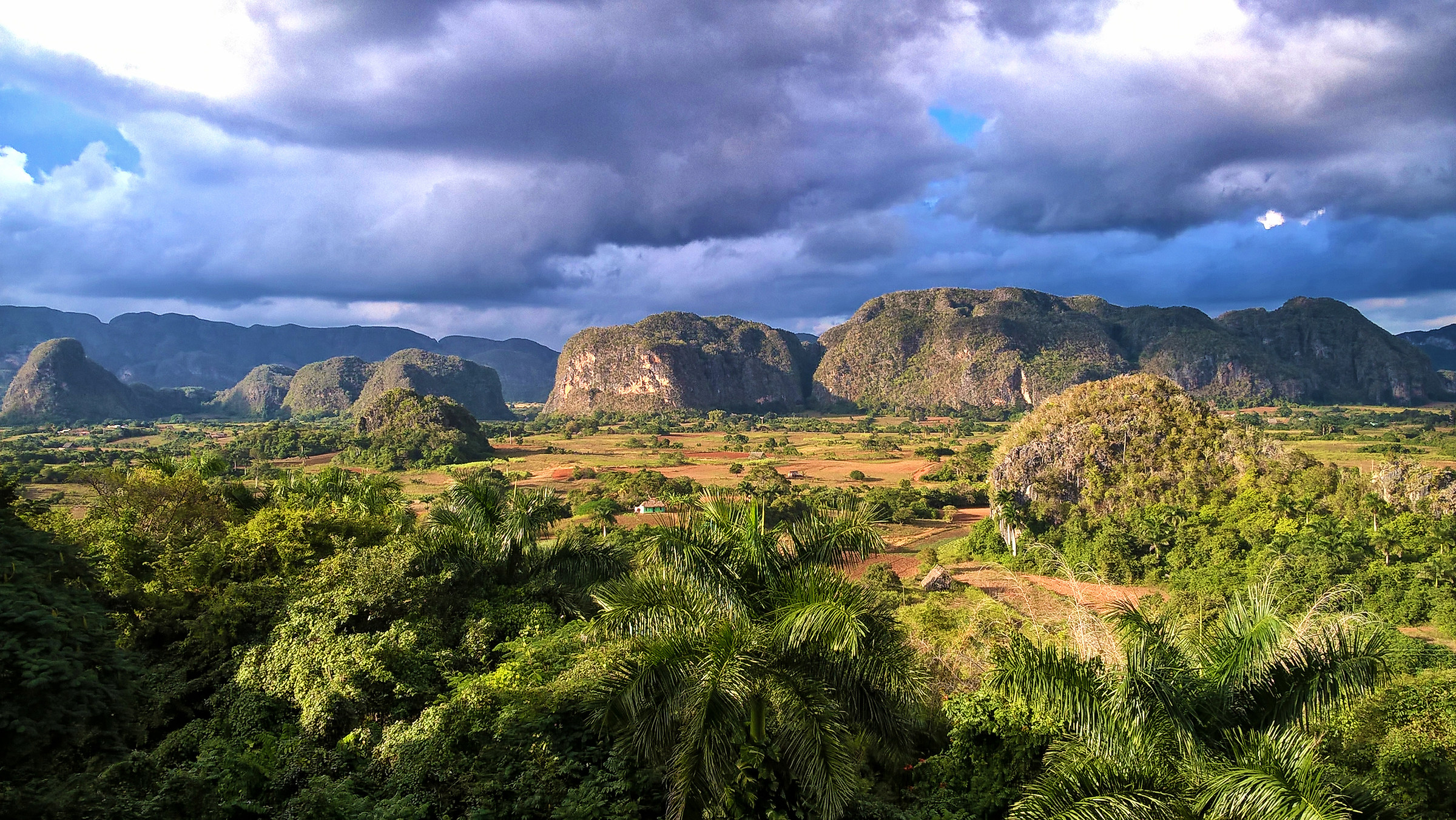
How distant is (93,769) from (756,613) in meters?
6.11

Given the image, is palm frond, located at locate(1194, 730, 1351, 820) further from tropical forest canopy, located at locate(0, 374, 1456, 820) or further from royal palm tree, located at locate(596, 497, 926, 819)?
royal palm tree, located at locate(596, 497, 926, 819)

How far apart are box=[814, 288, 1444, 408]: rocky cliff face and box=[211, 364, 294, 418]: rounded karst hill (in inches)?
4733

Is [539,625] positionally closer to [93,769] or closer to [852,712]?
[93,769]

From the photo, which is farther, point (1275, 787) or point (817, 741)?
point (817, 741)

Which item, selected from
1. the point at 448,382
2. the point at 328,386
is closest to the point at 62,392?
the point at 328,386

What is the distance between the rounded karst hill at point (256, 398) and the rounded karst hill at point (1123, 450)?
163040 millimetres

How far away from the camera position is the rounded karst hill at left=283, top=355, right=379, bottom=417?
544 feet

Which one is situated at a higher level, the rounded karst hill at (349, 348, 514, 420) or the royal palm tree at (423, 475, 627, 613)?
the rounded karst hill at (349, 348, 514, 420)

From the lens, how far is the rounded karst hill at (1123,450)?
32.8 m

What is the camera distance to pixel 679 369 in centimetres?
15988

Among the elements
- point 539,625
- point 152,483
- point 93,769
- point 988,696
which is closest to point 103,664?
point 93,769

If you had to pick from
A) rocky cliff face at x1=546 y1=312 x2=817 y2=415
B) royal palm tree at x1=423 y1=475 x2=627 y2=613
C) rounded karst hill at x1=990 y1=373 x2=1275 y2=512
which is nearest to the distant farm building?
rounded karst hill at x1=990 y1=373 x2=1275 y2=512

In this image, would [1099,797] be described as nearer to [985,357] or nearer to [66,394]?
[985,357]

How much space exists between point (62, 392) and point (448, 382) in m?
60.8
